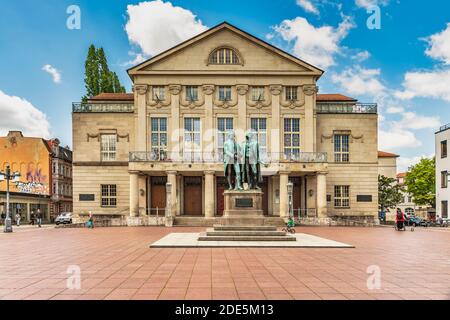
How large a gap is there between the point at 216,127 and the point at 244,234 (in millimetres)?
24043

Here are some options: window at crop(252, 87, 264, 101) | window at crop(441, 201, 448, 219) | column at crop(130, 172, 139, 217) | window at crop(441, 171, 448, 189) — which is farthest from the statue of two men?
window at crop(441, 201, 448, 219)

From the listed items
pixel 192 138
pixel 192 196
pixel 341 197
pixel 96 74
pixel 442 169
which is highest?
pixel 96 74

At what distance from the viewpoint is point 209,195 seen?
3838 cm

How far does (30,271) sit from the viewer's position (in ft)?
38.9

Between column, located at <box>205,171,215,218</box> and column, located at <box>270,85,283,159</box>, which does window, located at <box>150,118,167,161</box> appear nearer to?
column, located at <box>205,171,215,218</box>

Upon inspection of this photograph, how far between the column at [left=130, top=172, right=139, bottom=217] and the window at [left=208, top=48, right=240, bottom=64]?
14818 millimetres

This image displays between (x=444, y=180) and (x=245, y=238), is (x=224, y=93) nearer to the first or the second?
(x=245, y=238)

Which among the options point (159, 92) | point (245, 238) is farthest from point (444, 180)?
point (245, 238)

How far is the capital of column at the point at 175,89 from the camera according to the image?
43.0 metres

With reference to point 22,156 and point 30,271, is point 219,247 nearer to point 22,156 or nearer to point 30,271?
point 30,271

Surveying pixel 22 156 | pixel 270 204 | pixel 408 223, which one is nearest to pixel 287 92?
pixel 270 204

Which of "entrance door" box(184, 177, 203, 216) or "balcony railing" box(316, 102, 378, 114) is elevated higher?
"balcony railing" box(316, 102, 378, 114)

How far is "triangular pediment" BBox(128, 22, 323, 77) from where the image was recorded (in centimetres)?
4312
